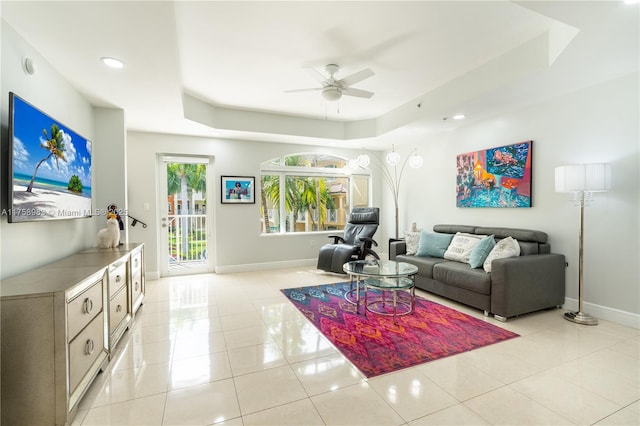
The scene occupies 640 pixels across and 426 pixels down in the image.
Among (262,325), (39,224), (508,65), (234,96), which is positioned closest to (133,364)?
(262,325)

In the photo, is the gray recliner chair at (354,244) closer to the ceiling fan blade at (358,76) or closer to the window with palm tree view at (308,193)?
the window with palm tree view at (308,193)

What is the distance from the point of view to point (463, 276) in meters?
3.32

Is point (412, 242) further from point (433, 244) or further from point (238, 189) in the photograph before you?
point (238, 189)

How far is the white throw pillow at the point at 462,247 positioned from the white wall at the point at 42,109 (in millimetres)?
4242

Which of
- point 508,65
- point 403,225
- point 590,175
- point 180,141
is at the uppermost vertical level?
point 508,65

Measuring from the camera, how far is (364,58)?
3.04 metres

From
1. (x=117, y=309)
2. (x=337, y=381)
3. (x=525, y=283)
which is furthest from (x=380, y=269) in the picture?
(x=117, y=309)

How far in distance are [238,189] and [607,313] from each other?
5128mm

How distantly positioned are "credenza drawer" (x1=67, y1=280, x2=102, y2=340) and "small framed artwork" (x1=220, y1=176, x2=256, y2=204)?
A: 3.20 m

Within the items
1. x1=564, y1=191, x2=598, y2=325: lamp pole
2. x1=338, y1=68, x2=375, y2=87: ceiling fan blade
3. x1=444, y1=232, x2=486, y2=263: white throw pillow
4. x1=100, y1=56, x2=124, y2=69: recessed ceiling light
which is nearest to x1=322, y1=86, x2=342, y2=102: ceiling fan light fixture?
x1=338, y1=68, x2=375, y2=87: ceiling fan blade

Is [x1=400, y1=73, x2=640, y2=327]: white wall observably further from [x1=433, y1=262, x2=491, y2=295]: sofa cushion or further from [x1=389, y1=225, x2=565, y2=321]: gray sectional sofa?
[x1=433, y1=262, x2=491, y2=295]: sofa cushion

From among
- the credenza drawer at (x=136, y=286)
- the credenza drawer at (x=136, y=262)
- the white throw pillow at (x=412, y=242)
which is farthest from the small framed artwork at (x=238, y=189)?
the white throw pillow at (x=412, y=242)

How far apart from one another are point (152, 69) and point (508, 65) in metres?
3.38

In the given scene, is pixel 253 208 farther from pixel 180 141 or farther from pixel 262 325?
pixel 262 325
